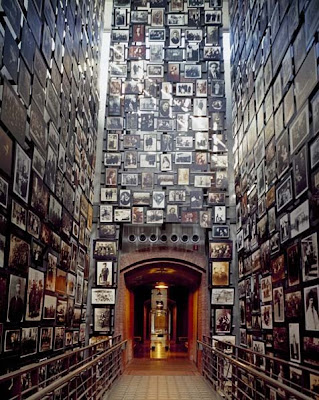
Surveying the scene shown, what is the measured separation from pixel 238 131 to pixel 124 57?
18.9 feet

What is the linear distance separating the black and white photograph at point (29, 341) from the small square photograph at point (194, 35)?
11737mm

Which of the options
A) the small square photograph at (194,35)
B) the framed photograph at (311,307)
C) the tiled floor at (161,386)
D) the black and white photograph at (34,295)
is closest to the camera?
the framed photograph at (311,307)

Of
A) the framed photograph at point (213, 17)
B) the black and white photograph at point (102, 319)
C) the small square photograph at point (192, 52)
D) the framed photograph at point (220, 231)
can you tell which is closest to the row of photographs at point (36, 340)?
the black and white photograph at point (102, 319)

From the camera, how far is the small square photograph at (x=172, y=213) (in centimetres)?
1445

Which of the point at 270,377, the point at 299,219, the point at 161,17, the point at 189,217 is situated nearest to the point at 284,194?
the point at 299,219

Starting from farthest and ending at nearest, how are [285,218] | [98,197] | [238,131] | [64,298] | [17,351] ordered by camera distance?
[98,197] < [238,131] < [64,298] < [285,218] < [17,351]

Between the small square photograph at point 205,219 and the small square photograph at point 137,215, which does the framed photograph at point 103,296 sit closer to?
the small square photograph at point 137,215

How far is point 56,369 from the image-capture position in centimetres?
831

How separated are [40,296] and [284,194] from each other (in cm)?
423

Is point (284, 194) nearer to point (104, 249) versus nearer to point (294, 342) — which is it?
point (294, 342)

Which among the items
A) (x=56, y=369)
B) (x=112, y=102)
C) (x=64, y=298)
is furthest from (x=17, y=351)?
(x=112, y=102)

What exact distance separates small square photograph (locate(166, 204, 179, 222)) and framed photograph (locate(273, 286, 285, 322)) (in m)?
6.68

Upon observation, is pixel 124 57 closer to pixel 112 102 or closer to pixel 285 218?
pixel 112 102

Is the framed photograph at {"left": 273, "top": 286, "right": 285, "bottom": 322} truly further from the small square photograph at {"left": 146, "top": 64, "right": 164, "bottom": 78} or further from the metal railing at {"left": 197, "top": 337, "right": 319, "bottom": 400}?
the small square photograph at {"left": 146, "top": 64, "right": 164, "bottom": 78}
